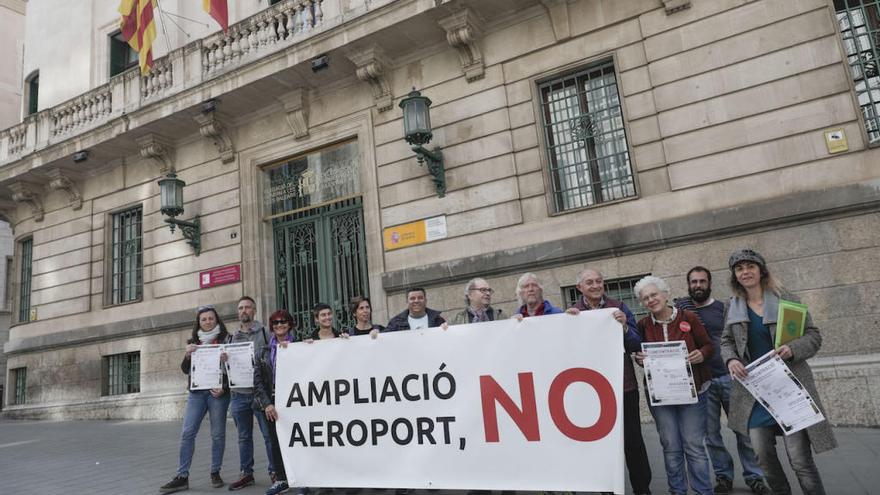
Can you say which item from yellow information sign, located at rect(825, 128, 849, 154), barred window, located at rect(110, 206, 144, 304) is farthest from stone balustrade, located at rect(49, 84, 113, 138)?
yellow information sign, located at rect(825, 128, 849, 154)

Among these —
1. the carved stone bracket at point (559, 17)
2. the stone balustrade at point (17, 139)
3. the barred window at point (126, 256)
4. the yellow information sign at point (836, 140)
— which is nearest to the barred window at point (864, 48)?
the yellow information sign at point (836, 140)

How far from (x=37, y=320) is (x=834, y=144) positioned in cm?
1839

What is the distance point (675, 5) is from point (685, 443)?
7141 millimetres

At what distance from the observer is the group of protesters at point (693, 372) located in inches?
142

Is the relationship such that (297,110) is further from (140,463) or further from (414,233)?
(140,463)

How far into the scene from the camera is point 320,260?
37.6 ft

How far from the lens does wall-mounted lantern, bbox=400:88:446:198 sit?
946 cm

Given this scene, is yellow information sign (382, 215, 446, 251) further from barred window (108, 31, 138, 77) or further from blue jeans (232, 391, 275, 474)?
barred window (108, 31, 138, 77)

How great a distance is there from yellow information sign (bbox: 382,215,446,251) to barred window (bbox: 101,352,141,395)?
7481 millimetres

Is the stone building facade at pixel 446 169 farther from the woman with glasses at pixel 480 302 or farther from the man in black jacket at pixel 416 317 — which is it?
the woman with glasses at pixel 480 302

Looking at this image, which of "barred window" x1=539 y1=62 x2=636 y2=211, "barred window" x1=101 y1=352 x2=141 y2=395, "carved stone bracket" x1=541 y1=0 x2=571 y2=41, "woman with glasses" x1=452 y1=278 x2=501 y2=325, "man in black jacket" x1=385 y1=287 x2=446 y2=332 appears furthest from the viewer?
"barred window" x1=101 y1=352 x2=141 y2=395

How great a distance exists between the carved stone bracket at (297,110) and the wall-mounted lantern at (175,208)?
304 centimetres

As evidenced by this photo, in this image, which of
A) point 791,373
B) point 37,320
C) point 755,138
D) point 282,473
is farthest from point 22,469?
point 755,138

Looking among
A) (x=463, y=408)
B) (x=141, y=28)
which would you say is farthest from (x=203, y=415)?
(x=141, y=28)
